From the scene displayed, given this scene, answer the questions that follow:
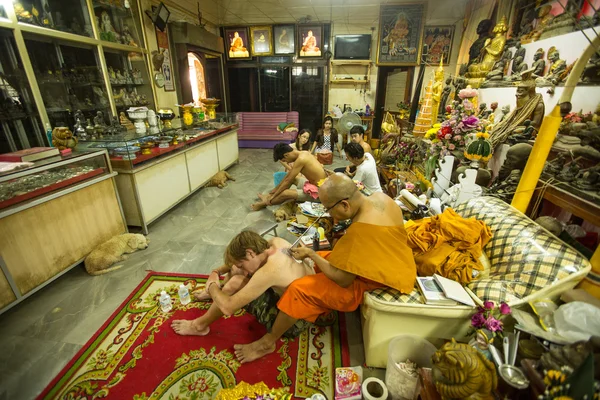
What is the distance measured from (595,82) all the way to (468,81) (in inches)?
114

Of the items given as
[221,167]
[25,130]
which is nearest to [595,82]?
[221,167]

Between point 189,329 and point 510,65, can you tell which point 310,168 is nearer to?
point 189,329

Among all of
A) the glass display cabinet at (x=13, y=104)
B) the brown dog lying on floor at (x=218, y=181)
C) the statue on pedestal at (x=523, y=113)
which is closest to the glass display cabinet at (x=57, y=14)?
the glass display cabinet at (x=13, y=104)

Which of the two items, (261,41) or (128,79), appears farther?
(261,41)

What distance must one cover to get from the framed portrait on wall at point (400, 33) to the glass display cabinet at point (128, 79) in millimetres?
6400

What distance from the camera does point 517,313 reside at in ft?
5.06

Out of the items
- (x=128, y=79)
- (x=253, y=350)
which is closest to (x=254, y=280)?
(x=253, y=350)

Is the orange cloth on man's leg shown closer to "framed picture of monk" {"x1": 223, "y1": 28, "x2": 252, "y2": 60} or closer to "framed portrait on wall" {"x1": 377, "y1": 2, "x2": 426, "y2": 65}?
"framed portrait on wall" {"x1": 377, "y1": 2, "x2": 426, "y2": 65}

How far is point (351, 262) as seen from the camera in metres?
1.68

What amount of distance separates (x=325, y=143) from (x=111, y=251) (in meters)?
5.33

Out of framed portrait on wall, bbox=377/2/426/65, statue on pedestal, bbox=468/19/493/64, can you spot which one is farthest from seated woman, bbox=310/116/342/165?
statue on pedestal, bbox=468/19/493/64

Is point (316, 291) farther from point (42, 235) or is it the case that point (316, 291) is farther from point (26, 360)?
point (42, 235)

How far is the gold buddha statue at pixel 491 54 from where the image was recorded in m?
4.58

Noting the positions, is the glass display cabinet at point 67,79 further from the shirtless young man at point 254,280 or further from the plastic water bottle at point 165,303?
the shirtless young man at point 254,280
